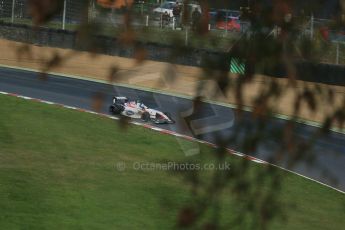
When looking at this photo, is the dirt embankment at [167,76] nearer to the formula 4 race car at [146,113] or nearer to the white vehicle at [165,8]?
the white vehicle at [165,8]

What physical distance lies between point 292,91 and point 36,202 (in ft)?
28.0

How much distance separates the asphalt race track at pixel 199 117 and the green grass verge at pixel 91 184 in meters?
0.59

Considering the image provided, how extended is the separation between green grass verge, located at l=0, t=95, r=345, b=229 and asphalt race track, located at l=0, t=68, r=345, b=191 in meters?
0.59

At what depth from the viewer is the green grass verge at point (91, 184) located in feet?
32.7

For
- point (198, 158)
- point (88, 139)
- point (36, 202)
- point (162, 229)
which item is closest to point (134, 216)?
point (162, 229)

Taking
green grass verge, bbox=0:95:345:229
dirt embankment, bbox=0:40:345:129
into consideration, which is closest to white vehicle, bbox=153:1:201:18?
dirt embankment, bbox=0:40:345:129

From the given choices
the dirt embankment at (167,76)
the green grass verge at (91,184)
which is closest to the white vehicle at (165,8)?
the dirt embankment at (167,76)

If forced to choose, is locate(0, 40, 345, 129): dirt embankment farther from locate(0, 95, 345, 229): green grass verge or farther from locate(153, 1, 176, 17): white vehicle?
locate(0, 95, 345, 229): green grass verge

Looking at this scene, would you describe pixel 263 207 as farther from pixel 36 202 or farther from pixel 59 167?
pixel 59 167

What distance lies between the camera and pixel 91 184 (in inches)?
460

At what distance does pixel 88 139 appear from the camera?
1527 centimetres

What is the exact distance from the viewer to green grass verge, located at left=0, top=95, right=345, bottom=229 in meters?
9.97

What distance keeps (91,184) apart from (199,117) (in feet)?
30.6

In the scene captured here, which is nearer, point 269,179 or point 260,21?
point 260,21
